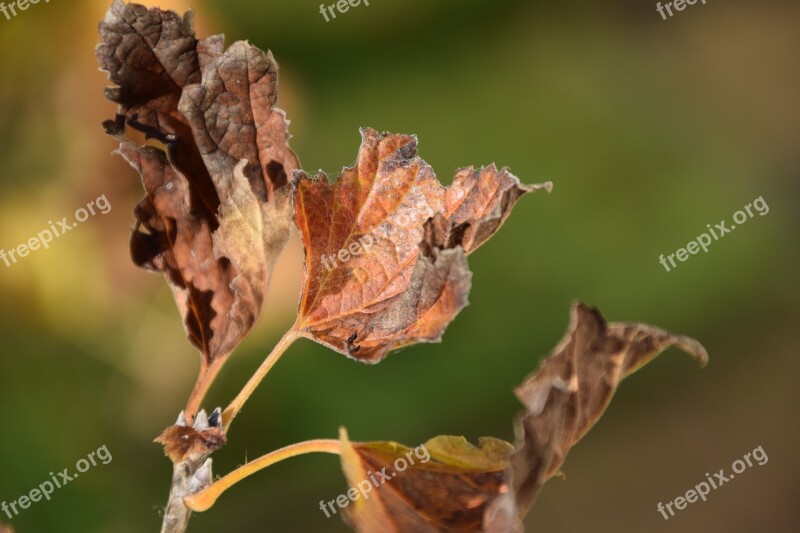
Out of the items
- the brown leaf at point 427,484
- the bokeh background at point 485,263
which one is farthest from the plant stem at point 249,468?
the bokeh background at point 485,263

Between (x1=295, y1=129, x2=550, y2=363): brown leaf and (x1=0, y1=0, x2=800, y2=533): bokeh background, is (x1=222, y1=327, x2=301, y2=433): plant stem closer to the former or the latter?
(x1=295, y1=129, x2=550, y2=363): brown leaf

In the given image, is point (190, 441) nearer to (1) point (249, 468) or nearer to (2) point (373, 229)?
(1) point (249, 468)

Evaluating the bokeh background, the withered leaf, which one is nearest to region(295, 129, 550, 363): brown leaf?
the withered leaf

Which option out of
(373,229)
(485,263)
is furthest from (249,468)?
(485,263)

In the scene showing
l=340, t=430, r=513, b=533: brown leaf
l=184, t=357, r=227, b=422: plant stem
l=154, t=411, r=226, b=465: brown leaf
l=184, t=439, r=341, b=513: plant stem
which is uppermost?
l=184, t=357, r=227, b=422: plant stem

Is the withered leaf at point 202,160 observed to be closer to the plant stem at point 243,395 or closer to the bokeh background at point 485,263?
the plant stem at point 243,395

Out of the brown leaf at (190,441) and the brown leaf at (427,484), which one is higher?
the brown leaf at (190,441)
